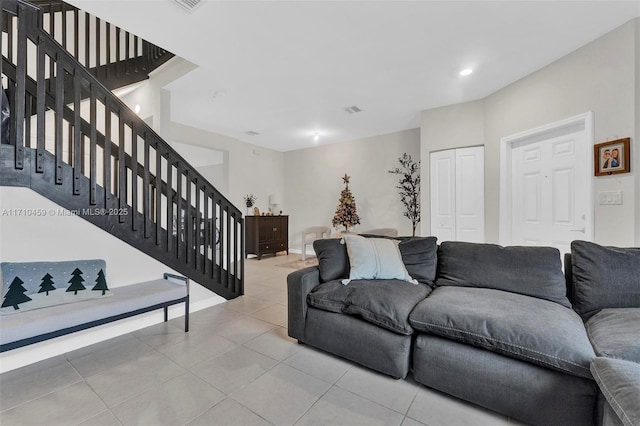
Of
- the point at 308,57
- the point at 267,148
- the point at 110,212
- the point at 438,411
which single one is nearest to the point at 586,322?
the point at 438,411

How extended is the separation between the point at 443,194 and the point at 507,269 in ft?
7.75

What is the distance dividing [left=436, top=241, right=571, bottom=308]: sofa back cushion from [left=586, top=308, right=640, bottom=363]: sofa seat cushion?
0.76ft

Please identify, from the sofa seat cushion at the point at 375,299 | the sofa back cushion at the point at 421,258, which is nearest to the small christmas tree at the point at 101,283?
the sofa seat cushion at the point at 375,299

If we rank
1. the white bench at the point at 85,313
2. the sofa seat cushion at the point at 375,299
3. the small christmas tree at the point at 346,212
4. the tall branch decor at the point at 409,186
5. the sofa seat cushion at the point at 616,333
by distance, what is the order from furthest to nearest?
the small christmas tree at the point at 346,212, the tall branch decor at the point at 409,186, the sofa seat cushion at the point at 375,299, the white bench at the point at 85,313, the sofa seat cushion at the point at 616,333

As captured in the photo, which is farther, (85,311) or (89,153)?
(89,153)

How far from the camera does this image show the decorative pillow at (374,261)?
2.22 metres

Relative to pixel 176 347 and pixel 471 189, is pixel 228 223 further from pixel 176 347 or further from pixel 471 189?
pixel 471 189

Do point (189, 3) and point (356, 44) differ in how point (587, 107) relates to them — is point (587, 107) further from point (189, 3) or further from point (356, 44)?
point (189, 3)

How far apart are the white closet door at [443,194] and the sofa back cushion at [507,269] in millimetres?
Result: 1977

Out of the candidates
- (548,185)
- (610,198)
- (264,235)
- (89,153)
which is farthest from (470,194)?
(89,153)

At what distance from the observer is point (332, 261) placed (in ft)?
7.73

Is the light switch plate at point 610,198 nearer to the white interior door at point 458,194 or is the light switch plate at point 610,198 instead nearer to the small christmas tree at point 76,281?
the white interior door at point 458,194

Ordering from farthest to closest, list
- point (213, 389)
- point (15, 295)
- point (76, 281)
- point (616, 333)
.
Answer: point (76, 281)
point (15, 295)
point (213, 389)
point (616, 333)

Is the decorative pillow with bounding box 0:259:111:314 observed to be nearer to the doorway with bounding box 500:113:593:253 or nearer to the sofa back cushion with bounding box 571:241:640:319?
the sofa back cushion with bounding box 571:241:640:319
